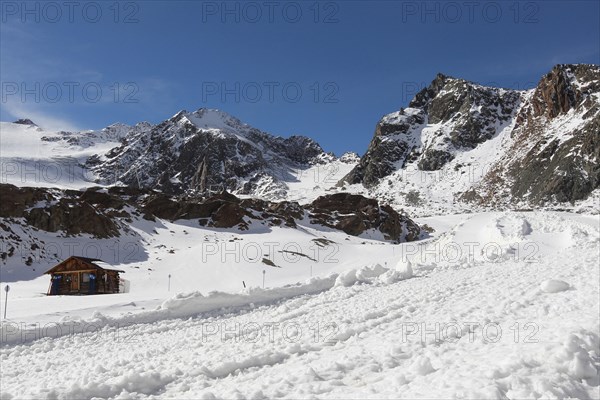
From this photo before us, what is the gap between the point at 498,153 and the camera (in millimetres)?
154625

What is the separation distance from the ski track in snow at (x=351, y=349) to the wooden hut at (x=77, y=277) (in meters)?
22.1

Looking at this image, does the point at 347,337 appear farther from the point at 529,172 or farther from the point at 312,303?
the point at 529,172

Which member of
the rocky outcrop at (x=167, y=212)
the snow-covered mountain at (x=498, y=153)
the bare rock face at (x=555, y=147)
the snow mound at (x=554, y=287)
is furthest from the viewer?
the snow-covered mountain at (x=498, y=153)

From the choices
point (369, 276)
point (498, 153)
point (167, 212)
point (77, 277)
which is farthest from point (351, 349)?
point (498, 153)

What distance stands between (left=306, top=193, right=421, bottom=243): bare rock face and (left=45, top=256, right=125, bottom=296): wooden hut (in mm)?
47637

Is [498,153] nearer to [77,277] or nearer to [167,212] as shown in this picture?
[167,212]

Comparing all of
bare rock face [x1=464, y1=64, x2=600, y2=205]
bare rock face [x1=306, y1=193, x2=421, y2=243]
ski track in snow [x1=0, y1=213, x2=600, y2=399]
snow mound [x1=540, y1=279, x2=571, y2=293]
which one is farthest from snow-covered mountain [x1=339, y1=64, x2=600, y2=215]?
ski track in snow [x1=0, y1=213, x2=600, y2=399]

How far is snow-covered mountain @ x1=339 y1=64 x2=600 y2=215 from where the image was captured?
11062 cm

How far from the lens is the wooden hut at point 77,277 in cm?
3422

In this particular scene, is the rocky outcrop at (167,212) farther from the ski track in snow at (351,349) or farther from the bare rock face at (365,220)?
the ski track in snow at (351,349)

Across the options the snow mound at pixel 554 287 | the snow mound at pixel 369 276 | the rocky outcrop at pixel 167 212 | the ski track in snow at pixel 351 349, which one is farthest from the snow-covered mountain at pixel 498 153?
the ski track in snow at pixel 351 349

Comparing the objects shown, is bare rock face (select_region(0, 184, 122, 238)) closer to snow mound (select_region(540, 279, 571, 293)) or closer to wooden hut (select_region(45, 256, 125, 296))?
wooden hut (select_region(45, 256, 125, 296))

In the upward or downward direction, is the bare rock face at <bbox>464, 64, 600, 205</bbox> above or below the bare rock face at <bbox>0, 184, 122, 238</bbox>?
above

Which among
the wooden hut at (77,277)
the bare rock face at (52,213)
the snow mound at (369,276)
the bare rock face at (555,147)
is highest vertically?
the bare rock face at (555,147)
